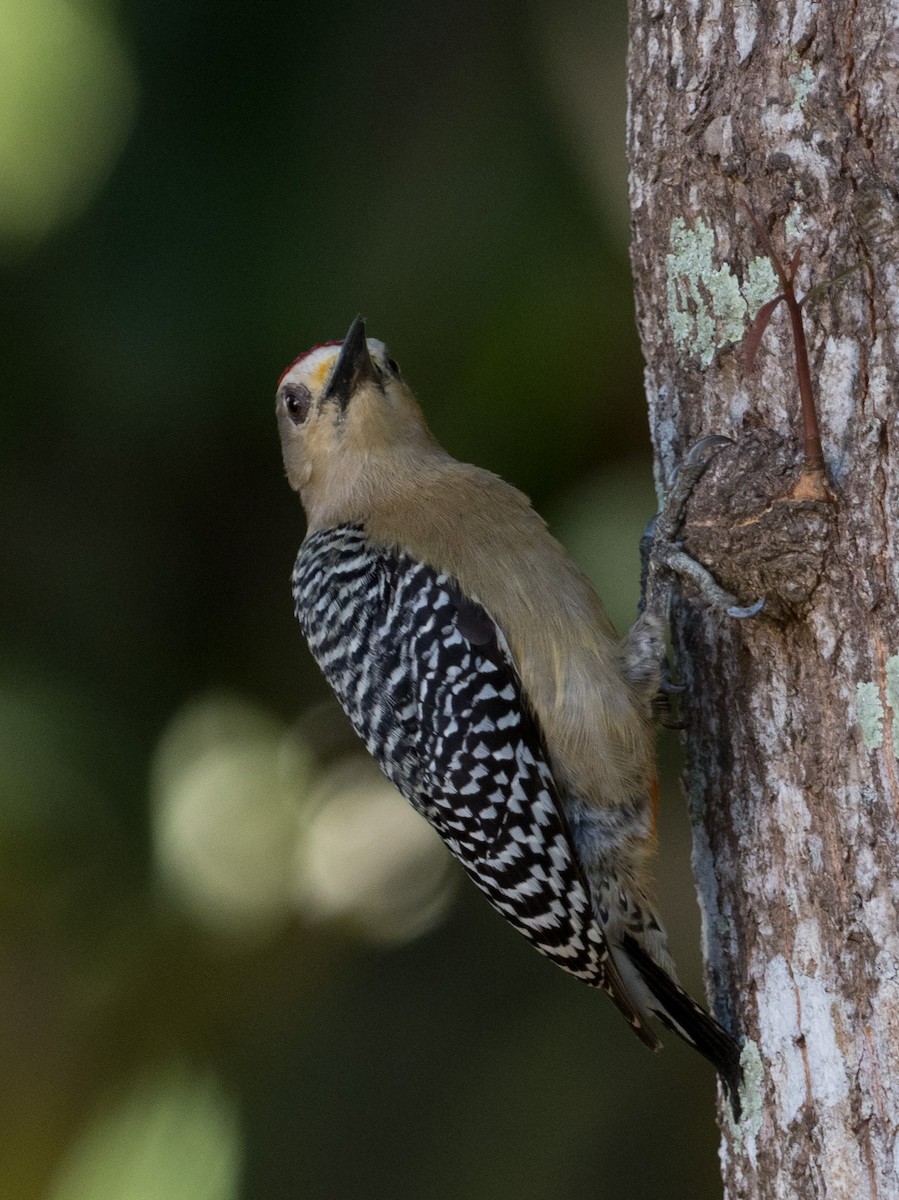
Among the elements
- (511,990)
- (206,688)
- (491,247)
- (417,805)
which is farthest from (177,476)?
(511,990)

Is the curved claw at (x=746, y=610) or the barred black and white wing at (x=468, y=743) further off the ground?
the curved claw at (x=746, y=610)

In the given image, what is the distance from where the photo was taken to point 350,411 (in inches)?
137

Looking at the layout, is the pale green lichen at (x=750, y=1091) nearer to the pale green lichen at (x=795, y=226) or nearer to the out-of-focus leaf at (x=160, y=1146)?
the pale green lichen at (x=795, y=226)

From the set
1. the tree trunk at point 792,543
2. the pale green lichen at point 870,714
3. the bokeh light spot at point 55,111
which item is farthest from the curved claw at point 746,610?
the bokeh light spot at point 55,111

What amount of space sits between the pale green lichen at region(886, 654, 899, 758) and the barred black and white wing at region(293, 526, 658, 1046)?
0.88 meters

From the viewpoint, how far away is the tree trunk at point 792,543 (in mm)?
2105

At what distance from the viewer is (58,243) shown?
145 inches

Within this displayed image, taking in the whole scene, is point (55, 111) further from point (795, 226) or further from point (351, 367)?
point (795, 226)

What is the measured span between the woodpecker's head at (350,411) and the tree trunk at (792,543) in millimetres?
1008

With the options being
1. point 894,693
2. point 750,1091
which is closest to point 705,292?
point 894,693

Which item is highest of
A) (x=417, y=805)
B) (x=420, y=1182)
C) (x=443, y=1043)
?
(x=417, y=805)

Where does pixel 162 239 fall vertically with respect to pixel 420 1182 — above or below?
above

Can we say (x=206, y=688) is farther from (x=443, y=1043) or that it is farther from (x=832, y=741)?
(x=832, y=741)

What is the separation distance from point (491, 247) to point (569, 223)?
0.79 ft
